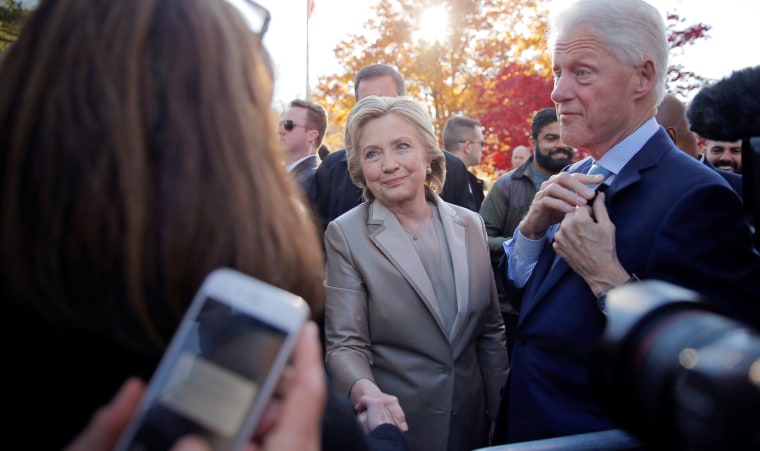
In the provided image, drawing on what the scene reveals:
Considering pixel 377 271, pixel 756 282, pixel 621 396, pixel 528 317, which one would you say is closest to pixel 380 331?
pixel 377 271

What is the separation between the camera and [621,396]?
861 millimetres

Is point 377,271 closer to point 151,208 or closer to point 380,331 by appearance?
point 380,331

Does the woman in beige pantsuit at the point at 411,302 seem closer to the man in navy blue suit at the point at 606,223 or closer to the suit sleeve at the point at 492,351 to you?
the suit sleeve at the point at 492,351

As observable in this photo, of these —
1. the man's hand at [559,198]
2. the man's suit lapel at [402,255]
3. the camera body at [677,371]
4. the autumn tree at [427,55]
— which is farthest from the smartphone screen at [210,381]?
the autumn tree at [427,55]

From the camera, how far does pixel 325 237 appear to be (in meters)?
2.55

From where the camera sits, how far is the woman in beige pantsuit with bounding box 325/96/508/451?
7.57ft

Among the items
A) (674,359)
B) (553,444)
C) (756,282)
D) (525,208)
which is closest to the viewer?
(674,359)

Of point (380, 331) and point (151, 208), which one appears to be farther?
point (380, 331)

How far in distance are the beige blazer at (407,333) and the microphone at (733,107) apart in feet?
4.01

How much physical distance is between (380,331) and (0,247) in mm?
1749

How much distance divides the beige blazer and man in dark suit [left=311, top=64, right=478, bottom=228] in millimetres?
1327

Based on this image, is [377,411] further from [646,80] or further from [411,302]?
[646,80]

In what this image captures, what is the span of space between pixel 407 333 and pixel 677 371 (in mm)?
1595

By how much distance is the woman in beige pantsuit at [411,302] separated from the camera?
90.9 inches
